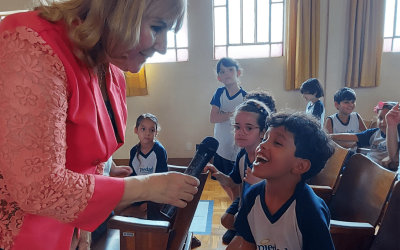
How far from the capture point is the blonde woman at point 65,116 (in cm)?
56

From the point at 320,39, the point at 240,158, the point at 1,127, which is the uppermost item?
the point at 320,39

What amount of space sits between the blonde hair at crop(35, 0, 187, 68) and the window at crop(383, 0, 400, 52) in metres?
4.43

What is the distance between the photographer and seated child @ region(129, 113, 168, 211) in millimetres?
2416

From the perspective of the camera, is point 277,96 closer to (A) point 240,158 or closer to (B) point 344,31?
(B) point 344,31

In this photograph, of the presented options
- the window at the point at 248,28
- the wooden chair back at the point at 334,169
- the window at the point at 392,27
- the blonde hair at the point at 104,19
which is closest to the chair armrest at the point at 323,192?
the wooden chair back at the point at 334,169

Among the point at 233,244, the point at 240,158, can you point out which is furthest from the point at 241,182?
the point at 233,244

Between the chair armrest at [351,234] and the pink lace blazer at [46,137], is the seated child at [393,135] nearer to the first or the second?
the chair armrest at [351,234]

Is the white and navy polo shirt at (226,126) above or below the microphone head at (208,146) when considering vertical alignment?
below

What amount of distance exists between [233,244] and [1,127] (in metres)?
1.02

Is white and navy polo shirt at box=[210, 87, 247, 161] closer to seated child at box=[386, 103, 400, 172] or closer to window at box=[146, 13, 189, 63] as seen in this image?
seated child at box=[386, 103, 400, 172]

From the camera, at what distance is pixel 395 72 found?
3984mm

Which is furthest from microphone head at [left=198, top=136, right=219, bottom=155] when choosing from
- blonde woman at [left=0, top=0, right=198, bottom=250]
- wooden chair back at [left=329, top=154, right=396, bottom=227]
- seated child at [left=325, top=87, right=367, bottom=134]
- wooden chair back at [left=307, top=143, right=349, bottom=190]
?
seated child at [left=325, top=87, right=367, bottom=134]

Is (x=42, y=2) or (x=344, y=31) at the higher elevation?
(x=344, y=31)

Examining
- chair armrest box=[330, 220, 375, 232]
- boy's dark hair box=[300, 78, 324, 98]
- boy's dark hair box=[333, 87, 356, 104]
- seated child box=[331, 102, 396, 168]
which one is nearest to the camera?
chair armrest box=[330, 220, 375, 232]
